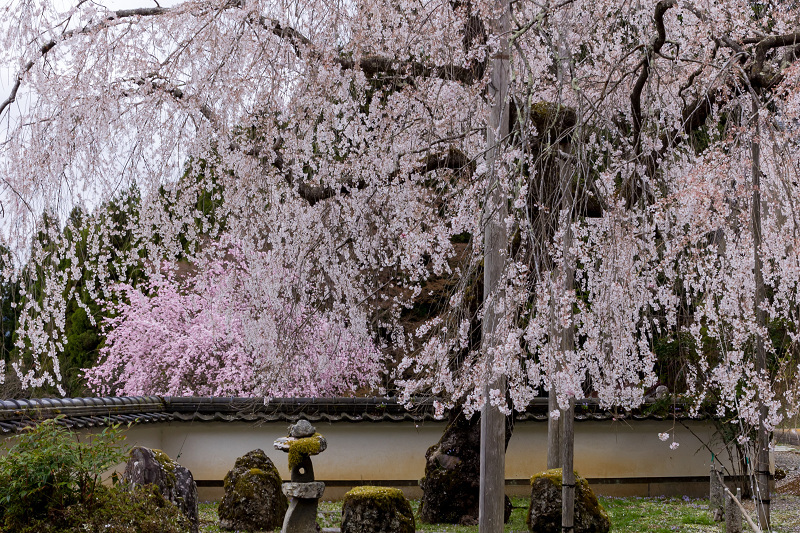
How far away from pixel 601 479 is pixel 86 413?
6.83 meters

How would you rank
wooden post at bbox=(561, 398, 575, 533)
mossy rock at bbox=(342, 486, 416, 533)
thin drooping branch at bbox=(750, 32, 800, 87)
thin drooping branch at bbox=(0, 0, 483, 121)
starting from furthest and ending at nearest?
mossy rock at bbox=(342, 486, 416, 533)
wooden post at bbox=(561, 398, 575, 533)
thin drooping branch at bbox=(0, 0, 483, 121)
thin drooping branch at bbox=(750, 32, 800, 87)

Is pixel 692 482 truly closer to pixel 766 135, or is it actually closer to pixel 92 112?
pixel 766 135

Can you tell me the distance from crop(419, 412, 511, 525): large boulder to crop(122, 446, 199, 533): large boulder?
276 cm

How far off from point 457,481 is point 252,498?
2.22 meters

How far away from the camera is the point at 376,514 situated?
7355 mm

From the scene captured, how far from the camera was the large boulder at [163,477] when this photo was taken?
5.99 m

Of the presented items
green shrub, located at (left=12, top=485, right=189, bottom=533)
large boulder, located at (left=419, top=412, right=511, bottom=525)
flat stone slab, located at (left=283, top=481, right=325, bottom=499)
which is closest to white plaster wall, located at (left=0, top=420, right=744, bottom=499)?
large boulder, located at (left=419, top=412, right=511, bottom=525)

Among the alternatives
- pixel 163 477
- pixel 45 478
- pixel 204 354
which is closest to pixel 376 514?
pixel 163 477

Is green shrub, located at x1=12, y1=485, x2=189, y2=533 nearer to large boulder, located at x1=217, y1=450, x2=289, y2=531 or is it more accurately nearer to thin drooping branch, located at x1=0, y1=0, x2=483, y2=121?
large boulder, located at x1=217, y1=450, x2=289, y2=531

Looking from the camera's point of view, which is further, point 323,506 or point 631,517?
point 323,506

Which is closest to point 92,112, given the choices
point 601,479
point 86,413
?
point 86,413

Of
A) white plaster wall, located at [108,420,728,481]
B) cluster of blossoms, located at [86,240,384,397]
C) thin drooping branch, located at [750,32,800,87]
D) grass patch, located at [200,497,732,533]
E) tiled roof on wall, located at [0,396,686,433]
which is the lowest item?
grass patch, located at [200,497,732,533]

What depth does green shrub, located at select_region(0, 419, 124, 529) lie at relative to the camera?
4551mm

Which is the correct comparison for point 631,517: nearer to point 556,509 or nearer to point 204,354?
point 556,509
